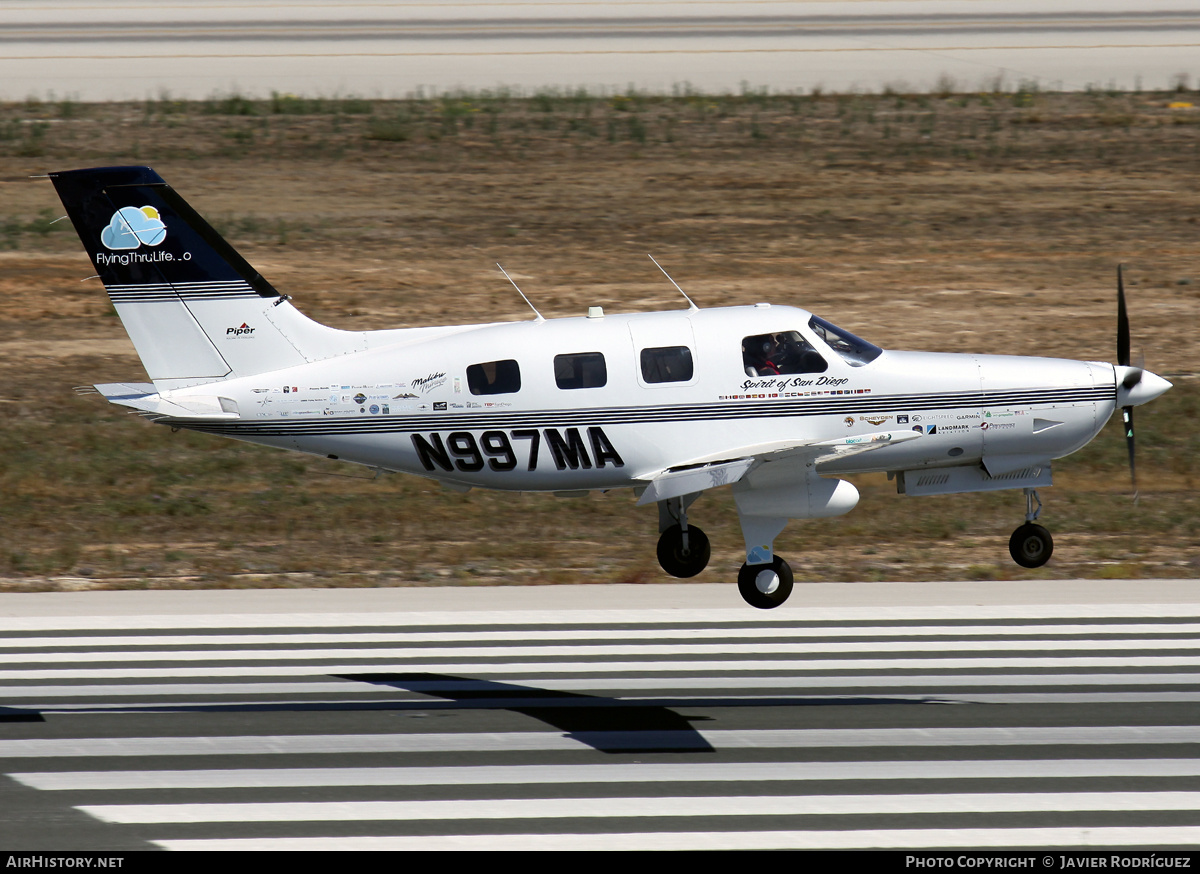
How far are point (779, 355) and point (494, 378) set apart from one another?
9.13 ft

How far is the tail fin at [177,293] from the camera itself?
49.3ft

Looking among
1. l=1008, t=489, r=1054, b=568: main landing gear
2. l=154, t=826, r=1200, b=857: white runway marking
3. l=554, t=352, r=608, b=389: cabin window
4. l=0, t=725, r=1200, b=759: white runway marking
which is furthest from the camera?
l=1008, t=489, r=1054, b=568: main landing gear

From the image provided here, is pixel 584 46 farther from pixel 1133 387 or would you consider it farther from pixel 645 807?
pixel 645 807

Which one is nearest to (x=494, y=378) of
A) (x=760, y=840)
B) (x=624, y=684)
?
(x=624, y=684)

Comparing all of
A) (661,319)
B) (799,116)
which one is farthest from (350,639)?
(799,116)

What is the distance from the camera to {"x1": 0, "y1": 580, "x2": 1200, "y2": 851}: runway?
10.6m

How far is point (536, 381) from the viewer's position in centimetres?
1487

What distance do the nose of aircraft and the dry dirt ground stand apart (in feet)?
15.7

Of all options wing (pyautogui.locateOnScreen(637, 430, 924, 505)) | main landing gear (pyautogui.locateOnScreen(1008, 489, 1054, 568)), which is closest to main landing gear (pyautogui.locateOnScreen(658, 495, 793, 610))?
wing (pyautogui.locateOnScreen(637, 430, 924, 505))

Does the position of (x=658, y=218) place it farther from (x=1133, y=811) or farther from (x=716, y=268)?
(x=1133, y=811)

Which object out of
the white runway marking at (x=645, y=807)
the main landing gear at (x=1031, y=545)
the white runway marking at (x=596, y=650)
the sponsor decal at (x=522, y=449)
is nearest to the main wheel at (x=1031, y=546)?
the main landing gear at (x=1031, y=545)

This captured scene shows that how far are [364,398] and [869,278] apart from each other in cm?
1731

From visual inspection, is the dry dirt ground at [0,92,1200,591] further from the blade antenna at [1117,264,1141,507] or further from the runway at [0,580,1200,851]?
the blade antenna at [1117,264,1141,507]

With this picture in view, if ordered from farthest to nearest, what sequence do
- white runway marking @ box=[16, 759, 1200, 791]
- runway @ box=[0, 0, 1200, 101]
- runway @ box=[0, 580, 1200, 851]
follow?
1. runway @ box=[0, 0, 1200, 101]
2. white runway marking @ box=[16, 759, 1200, 791]
3. runway @ box=[0, 580, 1200, 851]
